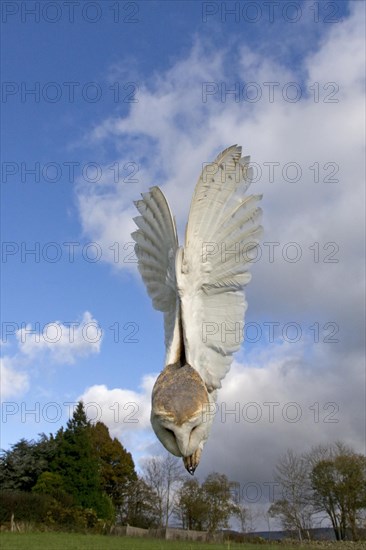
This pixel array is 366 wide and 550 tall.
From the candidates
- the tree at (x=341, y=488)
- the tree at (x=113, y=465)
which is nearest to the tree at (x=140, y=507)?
the tree at (x=113, y=465)

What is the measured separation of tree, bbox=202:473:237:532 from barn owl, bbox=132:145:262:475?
46028 mm

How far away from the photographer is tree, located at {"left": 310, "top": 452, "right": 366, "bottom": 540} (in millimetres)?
47469

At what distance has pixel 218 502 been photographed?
51.6m

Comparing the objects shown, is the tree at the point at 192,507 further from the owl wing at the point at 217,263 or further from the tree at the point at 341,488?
the owl wing at the point at 217,263

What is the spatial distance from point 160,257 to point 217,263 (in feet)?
2.70

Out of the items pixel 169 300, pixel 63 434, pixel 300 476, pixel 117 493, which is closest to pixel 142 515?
pixel 117 493

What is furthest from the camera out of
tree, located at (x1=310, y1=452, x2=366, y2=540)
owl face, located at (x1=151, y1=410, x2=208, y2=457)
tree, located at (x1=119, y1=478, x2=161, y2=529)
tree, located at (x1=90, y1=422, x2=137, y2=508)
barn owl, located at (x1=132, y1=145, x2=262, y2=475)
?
tree, located at (x1=90, y1=422, x2=137, y2=508)

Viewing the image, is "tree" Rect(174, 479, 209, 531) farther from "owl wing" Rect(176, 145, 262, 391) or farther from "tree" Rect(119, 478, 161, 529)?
"owl wing" Rect(176, 145, 262, 391)

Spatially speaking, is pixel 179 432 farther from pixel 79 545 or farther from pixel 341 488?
pixel 341 488

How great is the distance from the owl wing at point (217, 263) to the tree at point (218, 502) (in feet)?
151

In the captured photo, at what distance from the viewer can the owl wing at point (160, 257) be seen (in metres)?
7.83

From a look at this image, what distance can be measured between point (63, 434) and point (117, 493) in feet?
46.4

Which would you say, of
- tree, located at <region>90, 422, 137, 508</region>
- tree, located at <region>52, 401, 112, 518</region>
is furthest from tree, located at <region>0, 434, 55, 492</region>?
tree, located at <region>90, 422, 137, 508</region>

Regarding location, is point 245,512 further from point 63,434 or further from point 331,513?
point 63,434
